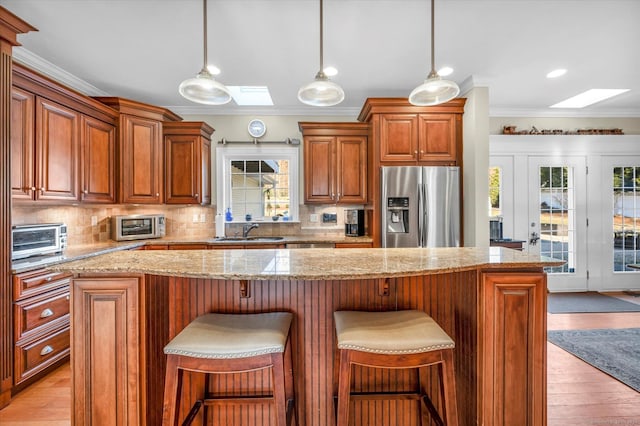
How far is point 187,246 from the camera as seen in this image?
360 cm

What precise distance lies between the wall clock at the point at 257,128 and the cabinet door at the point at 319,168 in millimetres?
739

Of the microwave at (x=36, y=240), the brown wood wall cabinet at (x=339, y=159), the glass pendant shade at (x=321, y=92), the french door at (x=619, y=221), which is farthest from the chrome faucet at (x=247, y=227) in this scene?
the french door at (x=619, y=221)

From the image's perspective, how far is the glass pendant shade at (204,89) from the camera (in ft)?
5.84

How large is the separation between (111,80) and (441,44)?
10.9ft

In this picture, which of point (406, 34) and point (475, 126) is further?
point (475, 126)

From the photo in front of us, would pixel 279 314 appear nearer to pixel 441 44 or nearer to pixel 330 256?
pixel 330 256

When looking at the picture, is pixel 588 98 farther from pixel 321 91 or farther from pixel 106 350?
pixel 106 350

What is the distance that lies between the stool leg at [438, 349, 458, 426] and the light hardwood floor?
1.08m

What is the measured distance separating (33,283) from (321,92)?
7.97 ft

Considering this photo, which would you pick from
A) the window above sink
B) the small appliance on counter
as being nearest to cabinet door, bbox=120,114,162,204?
the window above sink

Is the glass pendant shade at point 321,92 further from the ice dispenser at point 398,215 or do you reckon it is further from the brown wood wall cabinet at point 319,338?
the ice dispenser at point 398,215

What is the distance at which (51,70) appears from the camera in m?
3.01

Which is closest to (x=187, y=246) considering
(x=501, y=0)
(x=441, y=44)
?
(x=441, y=44)

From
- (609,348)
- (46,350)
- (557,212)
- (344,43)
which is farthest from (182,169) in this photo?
(557,212)
